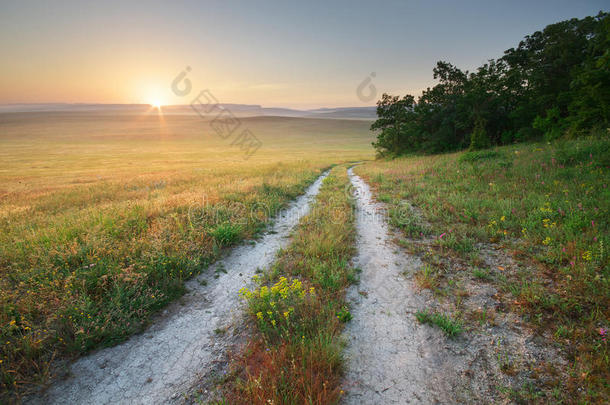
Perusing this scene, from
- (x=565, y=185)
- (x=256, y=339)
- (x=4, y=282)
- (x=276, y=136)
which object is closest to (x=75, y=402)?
(x=256, y=339)

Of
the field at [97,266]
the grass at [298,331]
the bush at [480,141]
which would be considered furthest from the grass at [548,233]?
the bush at [480,141]

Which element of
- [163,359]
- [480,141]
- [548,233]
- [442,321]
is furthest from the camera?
[480,141]

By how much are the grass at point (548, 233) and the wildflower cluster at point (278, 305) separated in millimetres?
2708

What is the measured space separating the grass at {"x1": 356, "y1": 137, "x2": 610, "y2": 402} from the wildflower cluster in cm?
271

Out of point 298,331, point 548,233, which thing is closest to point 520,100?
point 548,233

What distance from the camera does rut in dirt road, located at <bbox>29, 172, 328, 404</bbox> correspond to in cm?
296

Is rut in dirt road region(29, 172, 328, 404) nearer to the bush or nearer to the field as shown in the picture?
the field

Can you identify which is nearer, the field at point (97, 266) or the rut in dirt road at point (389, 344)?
the rut in dirt road at point (389, 344)

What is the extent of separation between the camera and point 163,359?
11.3ft

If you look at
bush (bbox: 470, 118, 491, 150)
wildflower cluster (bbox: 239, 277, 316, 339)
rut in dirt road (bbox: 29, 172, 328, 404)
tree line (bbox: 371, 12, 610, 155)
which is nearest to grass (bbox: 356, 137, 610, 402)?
wildflower cluster (bbox: 239, 277, 316, 339)

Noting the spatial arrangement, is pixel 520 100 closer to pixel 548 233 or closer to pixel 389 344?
pixel 548 233

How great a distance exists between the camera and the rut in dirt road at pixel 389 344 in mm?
2805

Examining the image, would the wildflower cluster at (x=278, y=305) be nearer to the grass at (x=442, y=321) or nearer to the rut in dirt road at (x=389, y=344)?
the rut in dirt road at (x=389, y=344)

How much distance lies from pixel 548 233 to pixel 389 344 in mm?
5194
